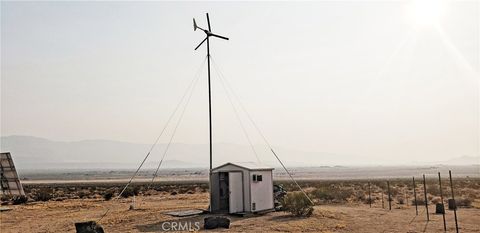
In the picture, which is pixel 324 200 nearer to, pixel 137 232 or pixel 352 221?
pixel 352 221

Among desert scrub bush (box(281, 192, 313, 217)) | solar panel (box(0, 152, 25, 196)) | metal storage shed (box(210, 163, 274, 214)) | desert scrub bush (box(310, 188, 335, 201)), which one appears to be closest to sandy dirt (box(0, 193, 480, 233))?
desert scrub bush (box(281, 192, 313, 217))

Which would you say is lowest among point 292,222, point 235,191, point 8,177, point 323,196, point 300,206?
point 292,222

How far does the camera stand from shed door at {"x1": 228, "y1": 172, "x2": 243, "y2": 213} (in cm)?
1908

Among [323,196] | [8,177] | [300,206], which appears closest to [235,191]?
[300,206]

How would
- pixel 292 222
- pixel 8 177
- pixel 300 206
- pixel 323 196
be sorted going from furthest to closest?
pixel 323 196, pixel 8 177, pixel 300 206, pixel 292 222

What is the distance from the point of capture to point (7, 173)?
23250 mm

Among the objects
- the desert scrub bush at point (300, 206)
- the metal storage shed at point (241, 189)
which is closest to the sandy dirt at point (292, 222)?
the desert scrub bush at point (300, 206)

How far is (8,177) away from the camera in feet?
76.7

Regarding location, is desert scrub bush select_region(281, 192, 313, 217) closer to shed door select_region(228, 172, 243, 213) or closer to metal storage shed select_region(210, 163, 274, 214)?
metal storage shed select_region(210, 163, 274, 214)

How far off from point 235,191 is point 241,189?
0.31m

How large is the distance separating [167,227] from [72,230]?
155 inches

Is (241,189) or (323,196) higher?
(241,189)

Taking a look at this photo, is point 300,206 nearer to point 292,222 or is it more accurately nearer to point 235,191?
point 292,222

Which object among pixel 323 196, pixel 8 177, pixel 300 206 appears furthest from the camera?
pixel 323 196
